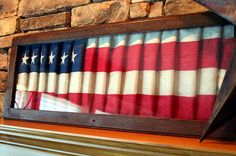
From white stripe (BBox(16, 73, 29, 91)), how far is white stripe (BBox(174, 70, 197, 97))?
69cm

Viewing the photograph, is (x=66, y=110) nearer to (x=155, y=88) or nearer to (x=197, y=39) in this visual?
(x=155, y=88)

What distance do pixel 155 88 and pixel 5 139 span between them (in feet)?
1.80

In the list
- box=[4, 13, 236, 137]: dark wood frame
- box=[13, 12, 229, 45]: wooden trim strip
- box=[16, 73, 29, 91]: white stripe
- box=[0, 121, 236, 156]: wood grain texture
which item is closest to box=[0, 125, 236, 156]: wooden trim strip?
box=[0, 121, 236, 156]: wood grain texture

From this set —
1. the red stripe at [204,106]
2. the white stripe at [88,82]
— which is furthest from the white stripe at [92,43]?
the red stripe at [204,106]

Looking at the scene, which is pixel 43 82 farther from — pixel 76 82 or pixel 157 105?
pixel 157 105

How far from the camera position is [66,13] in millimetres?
1285

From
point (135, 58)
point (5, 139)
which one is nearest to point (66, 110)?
point (5, 139)

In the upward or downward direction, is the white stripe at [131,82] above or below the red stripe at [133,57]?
below

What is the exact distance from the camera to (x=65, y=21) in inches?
50.4

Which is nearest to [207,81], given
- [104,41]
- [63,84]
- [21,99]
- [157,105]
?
[157,105]

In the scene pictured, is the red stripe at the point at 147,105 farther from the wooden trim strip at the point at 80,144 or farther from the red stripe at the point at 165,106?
the wooden trim strip at the point at 80,144

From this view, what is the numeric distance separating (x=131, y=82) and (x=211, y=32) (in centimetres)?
30

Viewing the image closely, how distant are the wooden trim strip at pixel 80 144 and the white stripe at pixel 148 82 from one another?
0.26 m

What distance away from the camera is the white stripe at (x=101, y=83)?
108 cm
